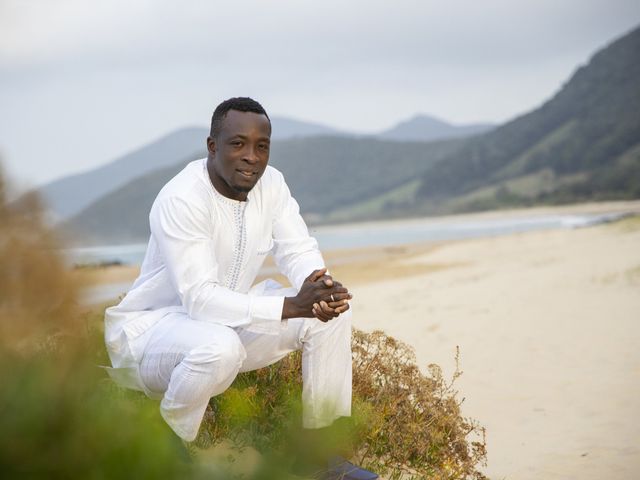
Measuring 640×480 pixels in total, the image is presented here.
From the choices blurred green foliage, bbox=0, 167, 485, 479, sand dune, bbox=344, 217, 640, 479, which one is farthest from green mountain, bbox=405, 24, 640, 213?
blurred green foliage, bbox=0, 167, 485, 479

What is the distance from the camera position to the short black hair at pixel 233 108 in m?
3.70

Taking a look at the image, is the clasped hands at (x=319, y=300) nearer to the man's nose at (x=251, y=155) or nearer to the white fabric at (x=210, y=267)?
the white fabric at (x=210, y=267)

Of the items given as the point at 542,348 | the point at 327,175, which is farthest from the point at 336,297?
the point at 327,175

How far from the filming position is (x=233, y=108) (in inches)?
146

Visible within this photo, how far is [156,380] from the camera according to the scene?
11.7 ft

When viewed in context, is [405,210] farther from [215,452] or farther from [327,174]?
[215,452]

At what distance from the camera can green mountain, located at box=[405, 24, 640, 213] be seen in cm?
7381

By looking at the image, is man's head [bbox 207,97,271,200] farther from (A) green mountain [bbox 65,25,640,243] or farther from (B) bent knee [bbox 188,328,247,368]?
(A) green mountain [bbox 65,25,640,243]

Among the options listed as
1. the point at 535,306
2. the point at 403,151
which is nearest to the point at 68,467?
the point at 535,306

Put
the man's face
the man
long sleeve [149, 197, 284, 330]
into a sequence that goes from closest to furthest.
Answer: the man
long sleeve [149, 197, 284, 330]
the man's face

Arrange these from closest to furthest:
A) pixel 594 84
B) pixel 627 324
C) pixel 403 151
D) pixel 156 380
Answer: pixel 156 380 < pixel 627 324 < pixel 594 84 < pixel 403 151

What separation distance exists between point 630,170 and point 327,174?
307ft

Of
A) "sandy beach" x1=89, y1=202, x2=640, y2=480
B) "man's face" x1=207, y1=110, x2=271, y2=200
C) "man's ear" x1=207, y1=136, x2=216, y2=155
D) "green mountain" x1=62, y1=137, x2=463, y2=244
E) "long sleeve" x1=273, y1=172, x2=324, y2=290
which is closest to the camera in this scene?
"man's face" x1=207, y1=110, x2=271, y2=200

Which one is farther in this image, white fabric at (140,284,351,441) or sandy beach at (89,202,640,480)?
sandy beach at (89,202,640,480)
